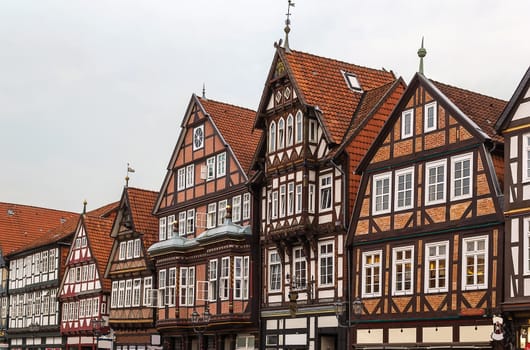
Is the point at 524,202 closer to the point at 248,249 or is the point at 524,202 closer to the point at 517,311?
the point at 517,311

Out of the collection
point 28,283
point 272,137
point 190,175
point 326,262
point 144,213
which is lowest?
point 326,262

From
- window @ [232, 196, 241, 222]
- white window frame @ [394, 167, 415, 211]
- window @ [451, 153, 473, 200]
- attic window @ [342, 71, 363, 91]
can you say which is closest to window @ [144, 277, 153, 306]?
window @ [232, 196, 241, 222]

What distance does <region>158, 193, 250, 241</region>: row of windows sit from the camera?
49228 millimetres

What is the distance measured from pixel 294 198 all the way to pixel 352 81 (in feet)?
22.5

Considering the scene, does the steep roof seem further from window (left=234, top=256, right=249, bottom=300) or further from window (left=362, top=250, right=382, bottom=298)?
window (left=362, top=250, right=382, bottom=298)

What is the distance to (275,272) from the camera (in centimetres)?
4622

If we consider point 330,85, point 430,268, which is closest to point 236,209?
point 330,85

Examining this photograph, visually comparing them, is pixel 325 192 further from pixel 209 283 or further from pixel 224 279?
pixel 209 283

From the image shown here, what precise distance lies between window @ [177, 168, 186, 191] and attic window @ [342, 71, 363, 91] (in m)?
11.7

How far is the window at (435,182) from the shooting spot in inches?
1447

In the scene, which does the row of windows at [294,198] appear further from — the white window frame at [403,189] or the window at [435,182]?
the window at [435,182]

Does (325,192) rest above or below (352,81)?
below

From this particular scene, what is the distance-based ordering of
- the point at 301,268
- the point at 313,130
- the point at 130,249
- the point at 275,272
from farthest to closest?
the point at 130,249, the point at 275,272, the point at 301,268, the point at 313,130

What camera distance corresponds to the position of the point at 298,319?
44094 mm
